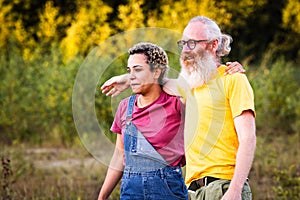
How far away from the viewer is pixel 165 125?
2.85m

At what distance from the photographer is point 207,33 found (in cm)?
289

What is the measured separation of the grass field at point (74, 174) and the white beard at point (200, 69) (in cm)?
241

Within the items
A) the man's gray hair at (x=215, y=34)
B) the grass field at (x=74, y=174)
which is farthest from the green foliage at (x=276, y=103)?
the man's gray hair at (x=215, y=34)

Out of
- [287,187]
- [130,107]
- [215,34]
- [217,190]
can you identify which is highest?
[215,34]

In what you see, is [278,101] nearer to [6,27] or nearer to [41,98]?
[41,98]

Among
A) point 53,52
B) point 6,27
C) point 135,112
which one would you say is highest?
point 6,27

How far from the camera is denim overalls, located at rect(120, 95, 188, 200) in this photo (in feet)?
9.37

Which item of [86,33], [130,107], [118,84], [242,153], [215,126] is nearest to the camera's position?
[242,153]

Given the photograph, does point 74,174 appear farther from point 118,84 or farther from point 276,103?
point 276,103

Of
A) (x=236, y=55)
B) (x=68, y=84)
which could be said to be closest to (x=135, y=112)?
(x=68, y=84)

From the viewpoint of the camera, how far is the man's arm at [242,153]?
8.77ft

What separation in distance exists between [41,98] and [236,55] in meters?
11.1

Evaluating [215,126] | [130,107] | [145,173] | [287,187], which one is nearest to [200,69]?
[215,126]

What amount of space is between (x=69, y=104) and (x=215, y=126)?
758cm
